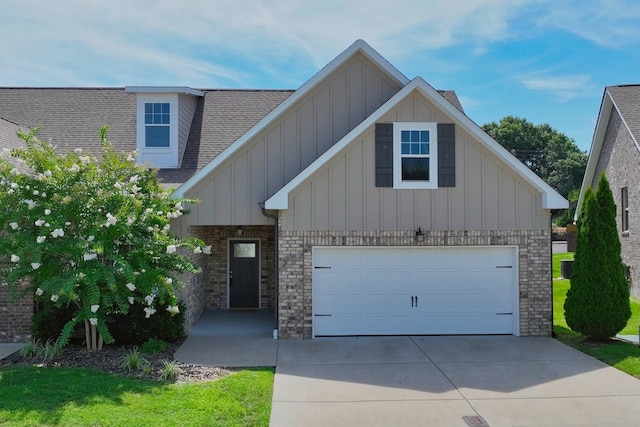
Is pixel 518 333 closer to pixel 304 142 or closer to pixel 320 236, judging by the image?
pixel 320 236

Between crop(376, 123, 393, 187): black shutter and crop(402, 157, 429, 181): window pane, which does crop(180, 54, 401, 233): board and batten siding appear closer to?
crop(376, 123, 393, 187): black shutter

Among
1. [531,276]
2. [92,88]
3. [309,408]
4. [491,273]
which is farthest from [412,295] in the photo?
[92,88]

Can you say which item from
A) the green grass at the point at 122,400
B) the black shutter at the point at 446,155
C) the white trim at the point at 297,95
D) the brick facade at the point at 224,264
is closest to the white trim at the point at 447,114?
the black shutter at the point at 446,155

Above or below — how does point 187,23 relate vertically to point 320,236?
above

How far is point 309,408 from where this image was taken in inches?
281

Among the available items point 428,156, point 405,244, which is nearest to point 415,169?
point 428,156

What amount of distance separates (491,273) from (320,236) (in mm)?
3885

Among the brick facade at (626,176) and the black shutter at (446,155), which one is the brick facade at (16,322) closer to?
the black shutter at (446,155)

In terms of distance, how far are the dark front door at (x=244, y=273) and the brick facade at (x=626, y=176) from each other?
1200 centimetres

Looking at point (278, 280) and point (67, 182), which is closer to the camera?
point (67, 182)

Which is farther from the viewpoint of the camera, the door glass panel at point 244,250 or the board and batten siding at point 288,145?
the door glass panel at point 244,250

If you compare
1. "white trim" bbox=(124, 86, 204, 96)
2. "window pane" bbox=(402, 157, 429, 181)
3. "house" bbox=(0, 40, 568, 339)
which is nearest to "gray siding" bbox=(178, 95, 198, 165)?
"white trim" bbox=(124, 86, 204, 96)

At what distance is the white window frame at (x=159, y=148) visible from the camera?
14.0m

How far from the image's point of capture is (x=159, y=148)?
14.1m
